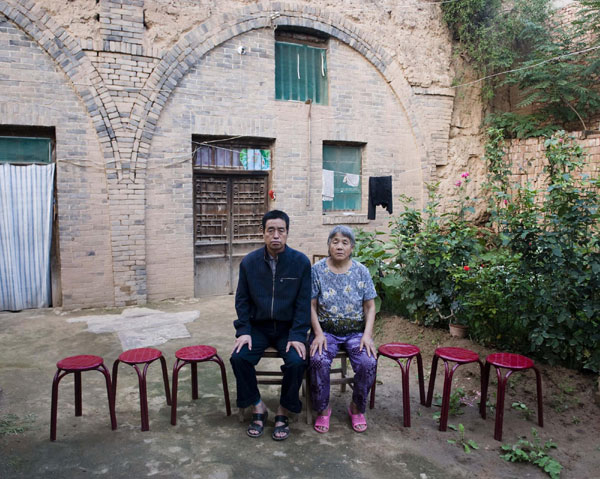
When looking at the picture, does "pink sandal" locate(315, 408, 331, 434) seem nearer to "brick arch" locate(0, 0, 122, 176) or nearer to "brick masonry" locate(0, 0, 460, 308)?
"brick masonry" locate(0, 0, 460, 308)

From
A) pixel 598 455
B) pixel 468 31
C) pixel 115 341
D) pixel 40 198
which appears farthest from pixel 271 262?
pixel 468 31

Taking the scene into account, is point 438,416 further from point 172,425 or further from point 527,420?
point 172,425

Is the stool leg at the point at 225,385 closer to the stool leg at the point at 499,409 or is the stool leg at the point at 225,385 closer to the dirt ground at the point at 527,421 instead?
the dirt ground at the point at 527,421

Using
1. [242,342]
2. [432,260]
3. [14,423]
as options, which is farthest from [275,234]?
[14,423]

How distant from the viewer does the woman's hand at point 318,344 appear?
3520mm

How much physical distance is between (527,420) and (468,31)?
8.93 meters

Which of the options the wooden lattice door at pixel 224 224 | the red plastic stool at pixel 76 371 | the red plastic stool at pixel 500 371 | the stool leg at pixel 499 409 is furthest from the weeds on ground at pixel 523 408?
the wooden lattice door at pixel 224 224

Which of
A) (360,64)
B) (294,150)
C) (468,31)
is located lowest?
(294,150)

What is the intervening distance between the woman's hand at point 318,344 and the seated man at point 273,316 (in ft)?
0.24

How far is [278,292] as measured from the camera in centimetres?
362

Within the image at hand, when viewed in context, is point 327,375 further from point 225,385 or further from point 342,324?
point 225,385

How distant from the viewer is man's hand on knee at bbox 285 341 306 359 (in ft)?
11.4

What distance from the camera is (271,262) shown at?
367cm

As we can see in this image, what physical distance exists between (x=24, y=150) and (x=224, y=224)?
130 inches
